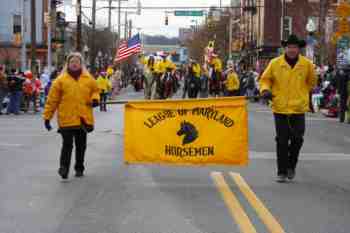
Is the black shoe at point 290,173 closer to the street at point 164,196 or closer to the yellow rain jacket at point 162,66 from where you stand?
the street at point 164,196

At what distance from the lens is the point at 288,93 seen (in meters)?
10.5

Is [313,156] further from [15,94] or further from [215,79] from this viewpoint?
[215,79]

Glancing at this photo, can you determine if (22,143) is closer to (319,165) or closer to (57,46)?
(319,165)

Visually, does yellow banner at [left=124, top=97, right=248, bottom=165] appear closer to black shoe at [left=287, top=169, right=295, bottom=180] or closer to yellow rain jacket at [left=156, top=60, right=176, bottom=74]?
black shoe at [left=287, top=169, right=295, bottom=180]

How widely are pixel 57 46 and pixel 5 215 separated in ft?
197

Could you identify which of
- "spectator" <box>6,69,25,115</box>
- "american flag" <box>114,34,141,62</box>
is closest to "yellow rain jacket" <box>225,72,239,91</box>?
"spectator" <box>6,69,25,115</box>

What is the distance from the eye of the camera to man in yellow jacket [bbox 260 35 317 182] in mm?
10531

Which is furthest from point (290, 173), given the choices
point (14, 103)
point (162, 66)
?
point (162, 66)

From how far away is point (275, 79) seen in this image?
1061cm

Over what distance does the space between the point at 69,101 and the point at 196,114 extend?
1702mm

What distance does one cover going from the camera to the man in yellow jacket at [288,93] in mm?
10531

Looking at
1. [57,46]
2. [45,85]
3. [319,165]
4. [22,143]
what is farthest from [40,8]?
[319,165]

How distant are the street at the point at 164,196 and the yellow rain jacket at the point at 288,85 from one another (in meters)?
1.00

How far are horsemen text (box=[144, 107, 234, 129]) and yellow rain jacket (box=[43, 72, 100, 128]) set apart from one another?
2.67 ft
